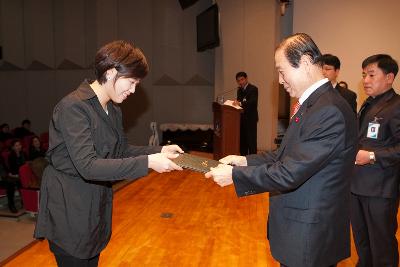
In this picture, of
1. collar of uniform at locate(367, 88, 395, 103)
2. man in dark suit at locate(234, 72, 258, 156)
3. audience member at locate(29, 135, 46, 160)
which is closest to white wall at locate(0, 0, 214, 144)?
man in dark suit at locate(234, 72, 258, 156)

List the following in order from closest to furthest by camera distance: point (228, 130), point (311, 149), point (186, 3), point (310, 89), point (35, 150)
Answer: point (311, 149) → point (310, 89) → point (35, 150) → point (228, 130) → point (186, 3)

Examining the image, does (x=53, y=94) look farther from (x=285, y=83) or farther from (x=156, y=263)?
(x=285, y=83)

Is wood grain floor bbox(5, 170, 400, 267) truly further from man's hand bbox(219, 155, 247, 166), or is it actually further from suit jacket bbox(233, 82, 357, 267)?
suit jacket bbox(233, 82, 357, 267)

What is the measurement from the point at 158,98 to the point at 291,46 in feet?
26.1

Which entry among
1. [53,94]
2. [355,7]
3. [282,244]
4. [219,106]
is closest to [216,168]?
[282,244]

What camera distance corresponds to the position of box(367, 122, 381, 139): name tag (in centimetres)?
233

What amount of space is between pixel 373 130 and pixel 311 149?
1.17 m

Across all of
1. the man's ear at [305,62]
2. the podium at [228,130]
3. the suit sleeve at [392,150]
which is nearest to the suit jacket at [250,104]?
the podium at [228,130]

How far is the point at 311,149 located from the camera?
1400mm

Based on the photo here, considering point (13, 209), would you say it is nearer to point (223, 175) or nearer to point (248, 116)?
point (248, 116)

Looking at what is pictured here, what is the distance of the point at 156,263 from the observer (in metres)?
3.01

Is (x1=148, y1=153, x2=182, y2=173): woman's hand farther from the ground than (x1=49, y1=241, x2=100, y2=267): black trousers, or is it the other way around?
(x1=148, y1=153, x2=182, y2=173): woman's hand

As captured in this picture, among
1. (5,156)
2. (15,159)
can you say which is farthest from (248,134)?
(5,156)

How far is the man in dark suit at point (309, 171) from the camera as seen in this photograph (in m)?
1.41
